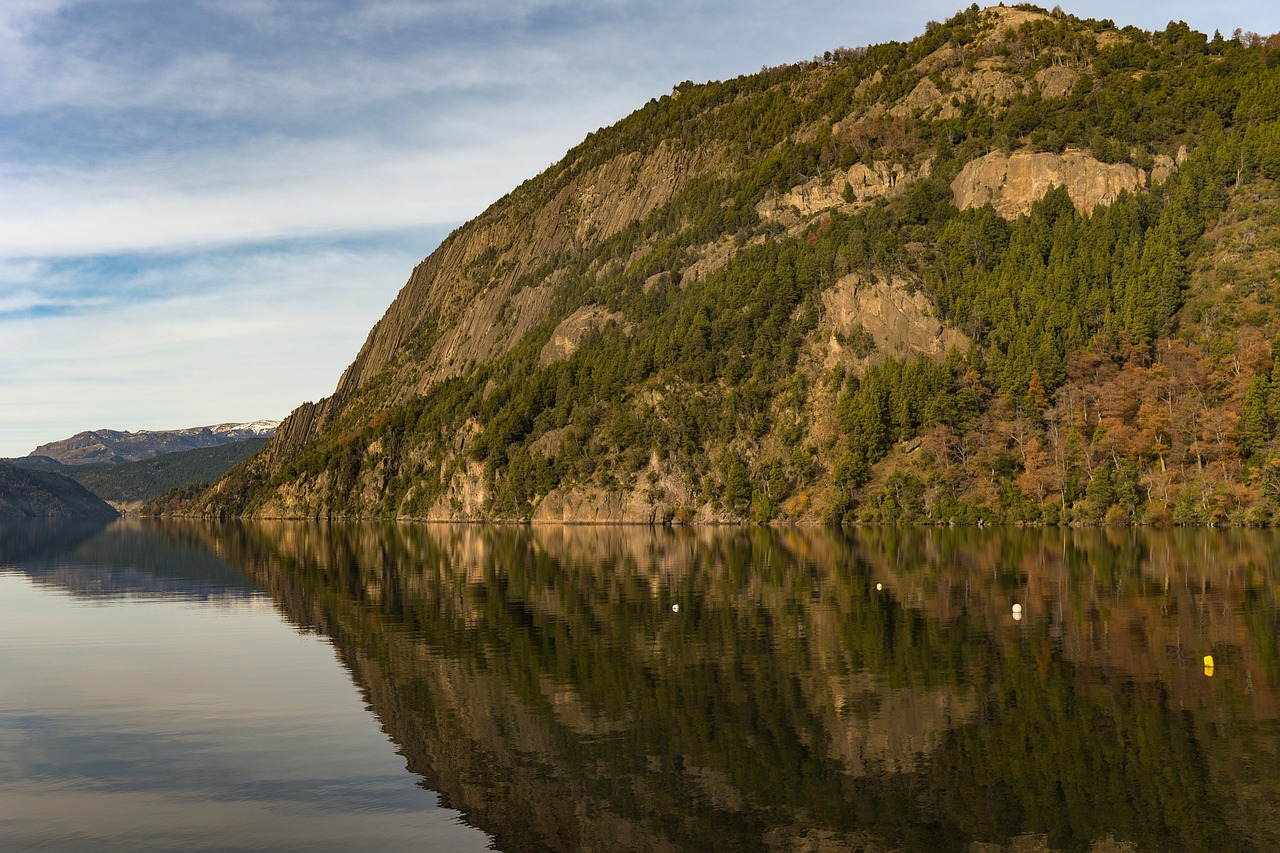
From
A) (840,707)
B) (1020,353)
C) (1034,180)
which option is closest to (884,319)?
(1020,353)

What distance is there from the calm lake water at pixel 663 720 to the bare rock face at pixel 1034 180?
449 feet

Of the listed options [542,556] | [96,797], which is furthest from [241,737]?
[542,556]

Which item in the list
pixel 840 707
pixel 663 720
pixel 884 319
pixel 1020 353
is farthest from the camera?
pixel 884 319

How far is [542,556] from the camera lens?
306 ft

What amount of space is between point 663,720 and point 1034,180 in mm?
178766

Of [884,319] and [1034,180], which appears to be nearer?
[884,319]

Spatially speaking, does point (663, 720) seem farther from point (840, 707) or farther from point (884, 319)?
point (884, 319)

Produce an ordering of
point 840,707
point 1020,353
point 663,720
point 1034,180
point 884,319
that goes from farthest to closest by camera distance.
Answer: point 1034,180 → point 884,319 → point 1020,353 → point 840,707 → point 663,720

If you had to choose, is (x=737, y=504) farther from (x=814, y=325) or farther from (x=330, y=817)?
(x=330, y=817)

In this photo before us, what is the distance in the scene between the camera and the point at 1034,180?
18438cm

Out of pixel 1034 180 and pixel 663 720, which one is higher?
pixel 1034 180

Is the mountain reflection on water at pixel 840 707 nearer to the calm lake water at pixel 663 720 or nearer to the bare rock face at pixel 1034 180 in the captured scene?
the calm lake water at pixel 663 720

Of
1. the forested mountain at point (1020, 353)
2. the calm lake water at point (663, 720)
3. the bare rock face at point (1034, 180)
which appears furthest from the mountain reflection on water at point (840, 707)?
the bare rock face at point (1034, 180)

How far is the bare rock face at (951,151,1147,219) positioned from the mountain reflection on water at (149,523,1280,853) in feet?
433
